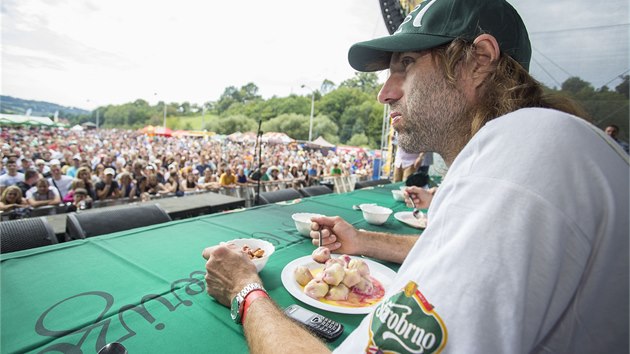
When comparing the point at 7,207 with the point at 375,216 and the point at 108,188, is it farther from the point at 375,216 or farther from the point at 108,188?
the point at 375,216

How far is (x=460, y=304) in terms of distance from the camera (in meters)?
0.52

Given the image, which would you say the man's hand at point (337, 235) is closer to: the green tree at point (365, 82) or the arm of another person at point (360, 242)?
the arm of another person at point (360, 242)

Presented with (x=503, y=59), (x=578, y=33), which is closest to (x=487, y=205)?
(x=503, y=59)

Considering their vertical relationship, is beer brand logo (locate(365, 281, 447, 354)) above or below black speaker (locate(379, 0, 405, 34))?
below

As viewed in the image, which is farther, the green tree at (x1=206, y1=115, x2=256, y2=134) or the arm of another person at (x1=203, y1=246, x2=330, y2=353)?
the green tree at (x1=206, y1=115, x2=256, y2=134)

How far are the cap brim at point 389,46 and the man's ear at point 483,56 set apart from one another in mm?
99

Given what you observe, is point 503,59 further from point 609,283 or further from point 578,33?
point 578,33

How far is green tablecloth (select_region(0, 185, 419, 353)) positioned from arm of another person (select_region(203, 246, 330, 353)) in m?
0.08

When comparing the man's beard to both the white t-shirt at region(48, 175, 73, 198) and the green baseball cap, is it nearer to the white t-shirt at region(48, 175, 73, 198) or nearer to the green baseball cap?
the green baseball cap

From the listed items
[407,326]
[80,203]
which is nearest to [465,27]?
[407,326]

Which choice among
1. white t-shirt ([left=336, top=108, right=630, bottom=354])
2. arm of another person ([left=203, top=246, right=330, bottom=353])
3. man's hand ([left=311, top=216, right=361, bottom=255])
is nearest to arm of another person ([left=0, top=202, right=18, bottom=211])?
arm of another person ([left=203, top=246, right=330, bottom=353])

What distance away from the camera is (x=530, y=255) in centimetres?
50

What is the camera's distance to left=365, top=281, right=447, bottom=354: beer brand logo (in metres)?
0.55

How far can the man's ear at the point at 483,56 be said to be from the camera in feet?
3.21
